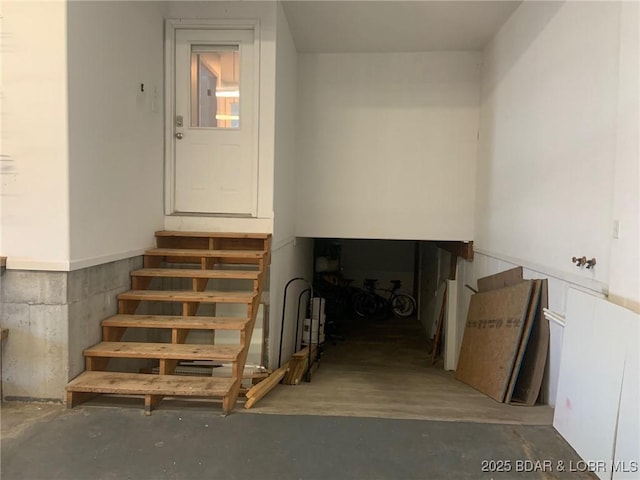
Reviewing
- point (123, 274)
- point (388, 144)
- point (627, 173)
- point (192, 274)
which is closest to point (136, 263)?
point (123, 274)

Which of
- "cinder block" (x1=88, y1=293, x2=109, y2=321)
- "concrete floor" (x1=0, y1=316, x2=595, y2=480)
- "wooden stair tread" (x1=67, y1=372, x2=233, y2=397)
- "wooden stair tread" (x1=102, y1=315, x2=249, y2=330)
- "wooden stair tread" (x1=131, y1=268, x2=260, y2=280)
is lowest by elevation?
"concrete floor" (x1=0, y1=316, x2=595, y2=480)

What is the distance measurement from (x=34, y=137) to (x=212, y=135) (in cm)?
169

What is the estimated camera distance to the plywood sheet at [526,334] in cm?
321

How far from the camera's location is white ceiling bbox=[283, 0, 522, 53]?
3.92 meters

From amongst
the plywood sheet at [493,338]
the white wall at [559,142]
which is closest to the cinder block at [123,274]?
the plywood sheet at [493,338]

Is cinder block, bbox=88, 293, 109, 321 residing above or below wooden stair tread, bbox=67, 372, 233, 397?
above

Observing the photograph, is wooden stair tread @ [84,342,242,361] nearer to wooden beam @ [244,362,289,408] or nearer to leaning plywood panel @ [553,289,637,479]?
wooden beam @ [244,362,289,408]

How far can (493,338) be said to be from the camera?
377cm

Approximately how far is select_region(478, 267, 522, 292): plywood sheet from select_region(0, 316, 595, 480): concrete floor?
1.13 metres

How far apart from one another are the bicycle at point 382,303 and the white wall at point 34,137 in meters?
7.50

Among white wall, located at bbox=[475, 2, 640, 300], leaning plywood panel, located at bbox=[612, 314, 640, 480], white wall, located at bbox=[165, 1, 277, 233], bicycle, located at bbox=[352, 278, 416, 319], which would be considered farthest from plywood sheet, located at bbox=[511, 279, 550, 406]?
bicycle, located at bbox=[352, 278, 416, 319]

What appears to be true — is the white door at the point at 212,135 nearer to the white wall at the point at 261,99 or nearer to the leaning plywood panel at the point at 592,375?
the white wall at the point at 261,99

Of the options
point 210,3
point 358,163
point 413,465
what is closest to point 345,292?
point 358,163

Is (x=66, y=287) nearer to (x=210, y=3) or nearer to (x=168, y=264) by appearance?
(x=168, y=264)
